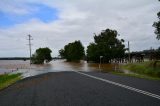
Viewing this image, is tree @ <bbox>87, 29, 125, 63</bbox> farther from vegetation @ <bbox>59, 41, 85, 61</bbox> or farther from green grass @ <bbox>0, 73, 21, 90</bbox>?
vegetation @ <bbox>59, 41, 85, 61</bbox>

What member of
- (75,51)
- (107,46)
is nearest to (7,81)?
(107,46)

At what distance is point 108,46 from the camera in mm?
104750

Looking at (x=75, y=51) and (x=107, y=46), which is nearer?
(x=107, y=46)

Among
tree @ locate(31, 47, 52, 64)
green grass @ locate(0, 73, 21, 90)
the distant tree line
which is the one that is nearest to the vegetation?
tree @ locate(31, 47, 52, 64)

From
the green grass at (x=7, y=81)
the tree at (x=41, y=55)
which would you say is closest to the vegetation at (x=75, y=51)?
the tree at (x=41, y=55)

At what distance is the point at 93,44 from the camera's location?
108250 millimetres

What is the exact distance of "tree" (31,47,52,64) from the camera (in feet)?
562

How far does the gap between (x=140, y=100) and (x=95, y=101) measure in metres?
1.66

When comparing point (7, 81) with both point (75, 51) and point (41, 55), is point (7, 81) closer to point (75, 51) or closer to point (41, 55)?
point (75, 51)

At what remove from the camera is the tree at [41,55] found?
562 feet

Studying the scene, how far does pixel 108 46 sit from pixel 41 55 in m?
81.4

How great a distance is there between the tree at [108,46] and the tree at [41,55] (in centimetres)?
6499

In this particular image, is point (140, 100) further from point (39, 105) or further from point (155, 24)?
point (155, 24)

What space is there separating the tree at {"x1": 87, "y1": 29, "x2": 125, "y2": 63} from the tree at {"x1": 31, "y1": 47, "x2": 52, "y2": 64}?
213ft
